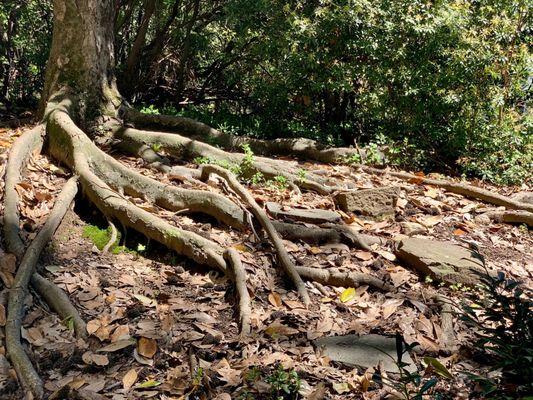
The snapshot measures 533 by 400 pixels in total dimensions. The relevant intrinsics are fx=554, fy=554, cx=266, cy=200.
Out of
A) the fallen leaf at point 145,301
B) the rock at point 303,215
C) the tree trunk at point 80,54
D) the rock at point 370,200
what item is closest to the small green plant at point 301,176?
the rock at point 370,200

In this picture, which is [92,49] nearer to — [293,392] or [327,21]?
[327,21]

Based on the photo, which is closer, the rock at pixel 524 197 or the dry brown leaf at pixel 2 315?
the dry brown leaf at pixel 2 315

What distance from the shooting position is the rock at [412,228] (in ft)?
18.7

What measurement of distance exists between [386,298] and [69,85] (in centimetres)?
456

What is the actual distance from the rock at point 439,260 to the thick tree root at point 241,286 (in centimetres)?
157

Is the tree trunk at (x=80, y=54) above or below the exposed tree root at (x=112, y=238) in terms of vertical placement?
above

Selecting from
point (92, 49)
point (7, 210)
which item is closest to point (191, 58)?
point (92, 49)

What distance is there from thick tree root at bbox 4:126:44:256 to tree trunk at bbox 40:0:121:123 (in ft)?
2.72

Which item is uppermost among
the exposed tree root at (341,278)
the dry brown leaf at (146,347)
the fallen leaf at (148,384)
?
the exposed tree root at (341,278)

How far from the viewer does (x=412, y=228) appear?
5.82 m

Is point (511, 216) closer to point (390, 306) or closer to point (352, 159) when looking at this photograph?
point (352, 159)

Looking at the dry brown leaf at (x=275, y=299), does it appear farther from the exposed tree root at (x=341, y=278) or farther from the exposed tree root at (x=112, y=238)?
the exposed tree root at (x=112, y=238)

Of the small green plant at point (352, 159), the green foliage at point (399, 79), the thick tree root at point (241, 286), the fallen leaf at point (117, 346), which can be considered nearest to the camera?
the fallen leaf at point (117, 346)

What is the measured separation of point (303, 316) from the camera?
4.13m
